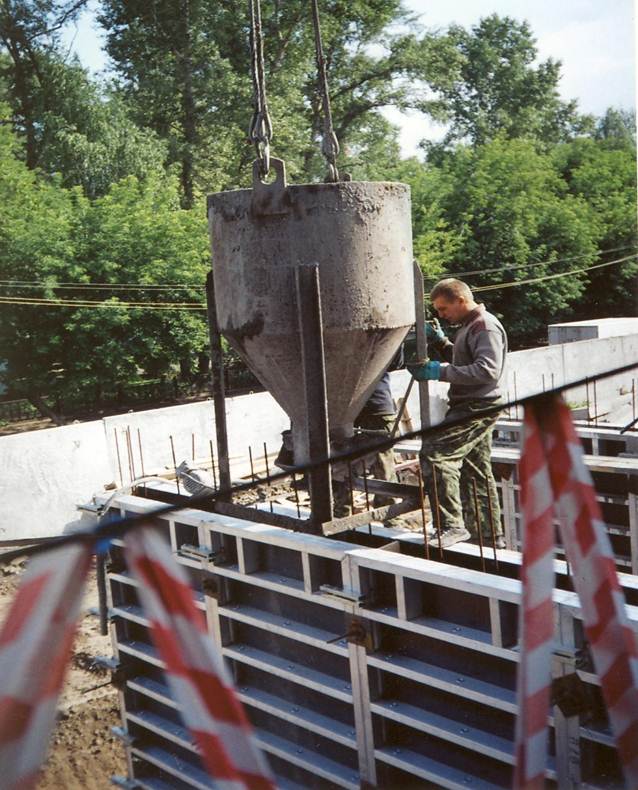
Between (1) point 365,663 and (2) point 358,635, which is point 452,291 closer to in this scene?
(2) point 358,635

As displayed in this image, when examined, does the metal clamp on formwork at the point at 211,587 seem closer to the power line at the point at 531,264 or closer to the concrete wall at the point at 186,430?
the concrete wall at the point at 186,430

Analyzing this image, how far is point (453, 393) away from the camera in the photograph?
559 centimetres

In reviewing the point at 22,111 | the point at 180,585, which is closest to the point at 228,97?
the point at 22,111

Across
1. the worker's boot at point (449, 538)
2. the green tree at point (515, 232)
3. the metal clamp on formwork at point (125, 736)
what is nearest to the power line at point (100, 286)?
the green tree at point (515, 232)

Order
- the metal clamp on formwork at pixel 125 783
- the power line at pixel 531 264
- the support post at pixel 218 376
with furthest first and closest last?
the power line at pixel 531 264, the metal clamp on formwork at pixel 125 783, the support post at pixel 218 376

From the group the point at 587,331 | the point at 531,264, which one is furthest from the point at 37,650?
the point at 531,264

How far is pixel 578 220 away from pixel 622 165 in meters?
6.02

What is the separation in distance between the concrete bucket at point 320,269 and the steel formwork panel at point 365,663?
3.60 feet

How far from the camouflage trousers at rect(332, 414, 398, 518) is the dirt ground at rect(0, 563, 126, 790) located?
80.3 inches

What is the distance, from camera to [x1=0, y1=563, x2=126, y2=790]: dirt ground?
263 inches

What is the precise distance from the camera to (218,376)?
5.80 meters

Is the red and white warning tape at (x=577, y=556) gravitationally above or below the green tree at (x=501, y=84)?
below

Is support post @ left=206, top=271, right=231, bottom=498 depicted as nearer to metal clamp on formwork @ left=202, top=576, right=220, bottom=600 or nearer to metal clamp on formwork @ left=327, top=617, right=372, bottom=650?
metal clamp on formwork @ left=202, top=576, right=220, bottom=600

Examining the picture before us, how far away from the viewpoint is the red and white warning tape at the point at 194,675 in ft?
6.03
